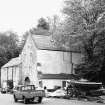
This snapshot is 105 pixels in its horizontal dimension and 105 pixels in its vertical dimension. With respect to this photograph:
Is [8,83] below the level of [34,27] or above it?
below

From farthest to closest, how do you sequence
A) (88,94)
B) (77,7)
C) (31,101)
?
1. (77,7)
2. (88,94)
3. (31,101)

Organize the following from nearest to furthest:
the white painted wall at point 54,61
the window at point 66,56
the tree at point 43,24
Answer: the white painted wall at point 54,61 → the window at point 66,56 → the tree at point 43,24

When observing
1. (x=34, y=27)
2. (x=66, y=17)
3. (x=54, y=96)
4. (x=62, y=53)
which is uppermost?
(x=34, y=27)

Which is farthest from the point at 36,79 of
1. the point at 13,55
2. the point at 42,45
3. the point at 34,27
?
the point at 34,27

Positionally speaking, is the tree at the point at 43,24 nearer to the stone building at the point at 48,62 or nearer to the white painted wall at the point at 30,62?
the white painted wall at the point at 30,62

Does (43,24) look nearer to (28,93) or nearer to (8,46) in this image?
(8,46)

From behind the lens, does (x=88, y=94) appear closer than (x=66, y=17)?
Yes

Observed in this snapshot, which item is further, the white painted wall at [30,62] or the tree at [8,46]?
the tree at [8,46]

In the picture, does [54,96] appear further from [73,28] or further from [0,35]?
[0,35]

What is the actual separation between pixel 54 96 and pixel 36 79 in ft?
50.1

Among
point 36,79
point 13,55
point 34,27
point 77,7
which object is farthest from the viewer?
point 34,27

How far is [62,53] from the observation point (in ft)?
199

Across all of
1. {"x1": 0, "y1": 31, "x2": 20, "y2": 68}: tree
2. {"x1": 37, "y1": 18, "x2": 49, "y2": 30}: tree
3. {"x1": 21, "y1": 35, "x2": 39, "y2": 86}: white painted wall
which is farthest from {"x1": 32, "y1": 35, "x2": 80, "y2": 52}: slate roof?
{"x1": 37, "y1": 18, "x2": 49, "y2": 30}: tree

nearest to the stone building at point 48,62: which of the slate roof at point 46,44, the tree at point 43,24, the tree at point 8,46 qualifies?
the slate roof at point 46,44
